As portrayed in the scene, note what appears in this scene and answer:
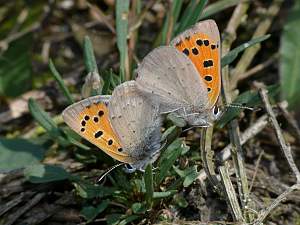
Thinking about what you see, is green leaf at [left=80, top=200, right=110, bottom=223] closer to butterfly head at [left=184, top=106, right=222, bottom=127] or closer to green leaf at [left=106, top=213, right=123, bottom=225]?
green leaf at [left=106, top=213, right=123, bottom=225]

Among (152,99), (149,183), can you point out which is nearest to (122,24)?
(152,99)

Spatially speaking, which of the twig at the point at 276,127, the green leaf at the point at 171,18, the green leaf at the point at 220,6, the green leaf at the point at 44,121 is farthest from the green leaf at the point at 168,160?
the green leaf at the point at 220,6

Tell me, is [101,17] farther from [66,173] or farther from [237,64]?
[66,173]

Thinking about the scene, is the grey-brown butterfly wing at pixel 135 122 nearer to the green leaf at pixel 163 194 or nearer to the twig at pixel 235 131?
the green leaf at pixel 163 194

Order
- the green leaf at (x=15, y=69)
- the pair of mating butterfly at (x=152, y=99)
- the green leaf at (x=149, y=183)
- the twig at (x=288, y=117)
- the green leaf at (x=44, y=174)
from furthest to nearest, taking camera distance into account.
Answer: the green leaf at (x=15, y=69) < the twig at (x=288, y=117) < the green leaf at (x=44, y=174) < the pair of mating butterfly at (x=152, y=99) < the green leaf at (x=149, y=183)

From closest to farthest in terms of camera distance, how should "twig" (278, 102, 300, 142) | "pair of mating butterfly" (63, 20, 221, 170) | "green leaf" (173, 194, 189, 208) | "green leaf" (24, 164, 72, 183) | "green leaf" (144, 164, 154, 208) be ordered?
"green leaf" (144, 164, 154, 208) → "pair of mating butterfly" (63, 20, 221, 170) → "green leaf" (173, 194, 189, 208) → "green leaf" (24, 164, 72, 183) → "twig" (278, 102, 300, 142)

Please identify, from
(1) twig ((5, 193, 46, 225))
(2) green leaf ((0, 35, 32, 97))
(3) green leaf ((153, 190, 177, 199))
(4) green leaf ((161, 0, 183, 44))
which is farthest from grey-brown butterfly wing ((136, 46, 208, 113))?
(2) green leaf ((0, 35, 32, 97))
